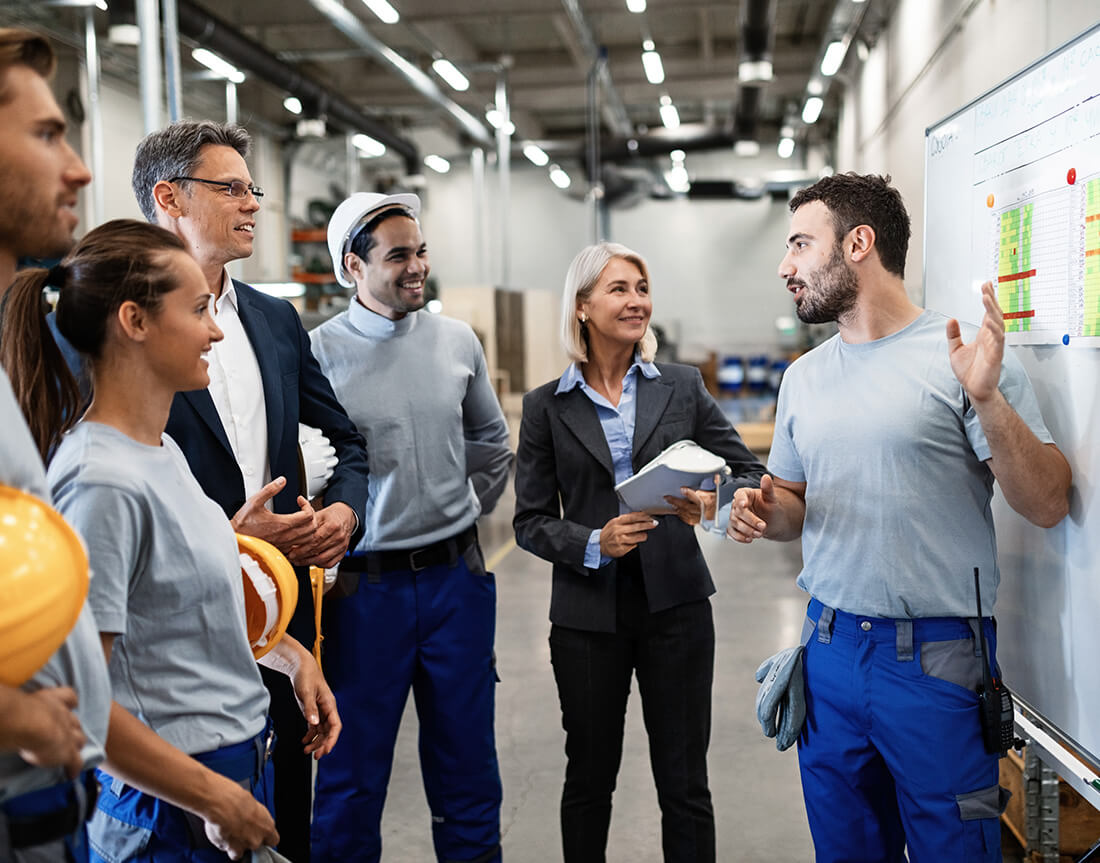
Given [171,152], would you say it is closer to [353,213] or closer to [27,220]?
[353,213]

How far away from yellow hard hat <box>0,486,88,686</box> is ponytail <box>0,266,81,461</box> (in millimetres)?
402

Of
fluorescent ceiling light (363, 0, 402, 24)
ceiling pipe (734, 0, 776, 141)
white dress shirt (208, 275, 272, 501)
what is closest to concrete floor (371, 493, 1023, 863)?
white dress shirt (208, 275, 272, 501)

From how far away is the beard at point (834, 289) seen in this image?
6.53 ft

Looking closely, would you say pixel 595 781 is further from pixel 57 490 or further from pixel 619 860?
pixel 57 490

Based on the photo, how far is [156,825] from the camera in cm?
135

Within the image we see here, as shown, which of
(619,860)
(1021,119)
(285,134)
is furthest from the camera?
(285,134)

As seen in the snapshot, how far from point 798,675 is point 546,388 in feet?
3.17

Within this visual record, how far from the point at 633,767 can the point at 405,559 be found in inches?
73.6

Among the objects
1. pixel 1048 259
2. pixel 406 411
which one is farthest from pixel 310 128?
pixel 1048 259

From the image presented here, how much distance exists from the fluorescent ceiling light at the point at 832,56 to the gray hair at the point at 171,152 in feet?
28.9

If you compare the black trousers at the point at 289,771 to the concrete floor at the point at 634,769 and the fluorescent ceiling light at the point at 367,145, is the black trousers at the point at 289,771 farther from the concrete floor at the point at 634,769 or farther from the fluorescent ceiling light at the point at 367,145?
the fluorescent ceiling light at the point at 367,145

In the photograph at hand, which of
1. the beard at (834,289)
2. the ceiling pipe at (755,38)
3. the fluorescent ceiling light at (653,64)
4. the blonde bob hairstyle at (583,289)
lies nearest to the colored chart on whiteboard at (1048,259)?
the beard at (834,289)

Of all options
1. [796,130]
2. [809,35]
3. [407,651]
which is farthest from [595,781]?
[796,130]

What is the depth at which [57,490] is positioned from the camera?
125 cm
